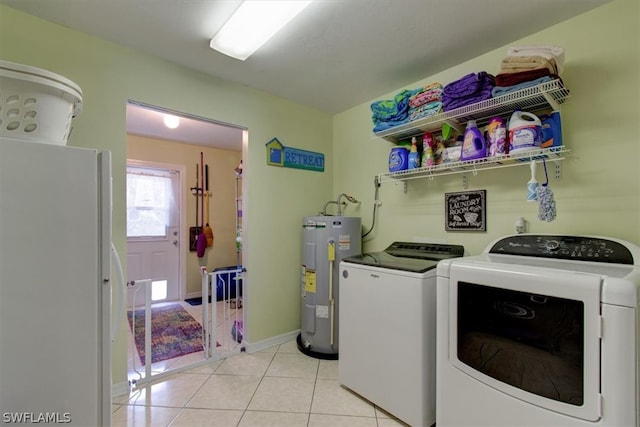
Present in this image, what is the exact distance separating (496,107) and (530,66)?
0.79ft

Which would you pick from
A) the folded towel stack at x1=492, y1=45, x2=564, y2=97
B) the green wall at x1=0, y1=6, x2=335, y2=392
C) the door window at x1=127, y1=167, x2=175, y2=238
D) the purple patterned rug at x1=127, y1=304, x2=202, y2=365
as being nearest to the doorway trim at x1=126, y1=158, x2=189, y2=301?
the door window at x1=127, y1=167, x2=175, y2=238

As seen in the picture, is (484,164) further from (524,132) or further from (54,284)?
(54,284)

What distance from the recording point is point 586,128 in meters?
1.61

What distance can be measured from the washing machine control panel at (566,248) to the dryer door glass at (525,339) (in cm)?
47

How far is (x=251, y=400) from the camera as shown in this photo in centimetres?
190

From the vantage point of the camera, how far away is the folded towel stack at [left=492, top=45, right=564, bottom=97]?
4.84ft

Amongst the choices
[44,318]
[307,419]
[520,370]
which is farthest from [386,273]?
[44,318]

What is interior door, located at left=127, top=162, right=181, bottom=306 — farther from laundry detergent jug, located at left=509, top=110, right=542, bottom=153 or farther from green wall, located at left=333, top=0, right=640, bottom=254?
laundry detergent jug, located at left=509, top=110, right=542, bottom=153

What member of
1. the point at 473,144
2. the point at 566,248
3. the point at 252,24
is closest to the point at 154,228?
the point at 252,24

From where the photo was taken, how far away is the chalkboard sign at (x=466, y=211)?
2008mm

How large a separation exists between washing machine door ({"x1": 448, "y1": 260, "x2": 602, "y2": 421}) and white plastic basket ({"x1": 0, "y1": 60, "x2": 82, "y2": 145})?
1830mm

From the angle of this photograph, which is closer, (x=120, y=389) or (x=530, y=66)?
(x=530, y=66)

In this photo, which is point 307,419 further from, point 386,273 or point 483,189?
point 483,189

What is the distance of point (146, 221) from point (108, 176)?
344 cm
